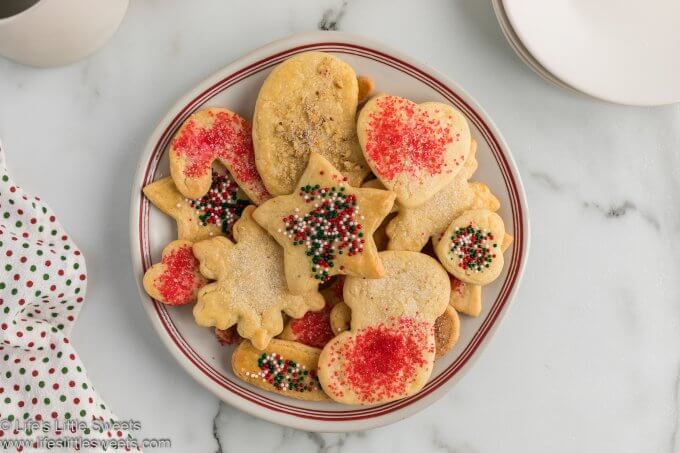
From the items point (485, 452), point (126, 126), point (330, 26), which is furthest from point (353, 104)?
point (485, 452)

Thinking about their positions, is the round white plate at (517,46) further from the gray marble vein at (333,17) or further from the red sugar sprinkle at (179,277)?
the red sugar sprinkle at (179,277)

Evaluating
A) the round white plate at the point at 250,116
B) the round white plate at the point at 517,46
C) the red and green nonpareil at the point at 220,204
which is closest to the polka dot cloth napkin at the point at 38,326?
the round white plate at the point at 250,116

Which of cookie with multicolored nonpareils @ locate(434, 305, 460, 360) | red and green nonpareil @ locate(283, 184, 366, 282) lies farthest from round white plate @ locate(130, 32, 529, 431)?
red and green nonpareil @ locate(283, 184, 366, 282)

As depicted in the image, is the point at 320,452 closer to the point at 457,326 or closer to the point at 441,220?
the point at 457,326

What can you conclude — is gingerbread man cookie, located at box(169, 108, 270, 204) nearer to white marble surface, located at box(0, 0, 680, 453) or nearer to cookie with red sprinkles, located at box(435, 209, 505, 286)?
white marble surface, located at box(0, 0, 680, 453)

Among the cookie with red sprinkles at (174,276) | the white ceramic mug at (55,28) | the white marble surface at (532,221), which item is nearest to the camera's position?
the white ceramic mug at (55,28)

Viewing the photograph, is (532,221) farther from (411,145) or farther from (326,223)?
(326,223)
